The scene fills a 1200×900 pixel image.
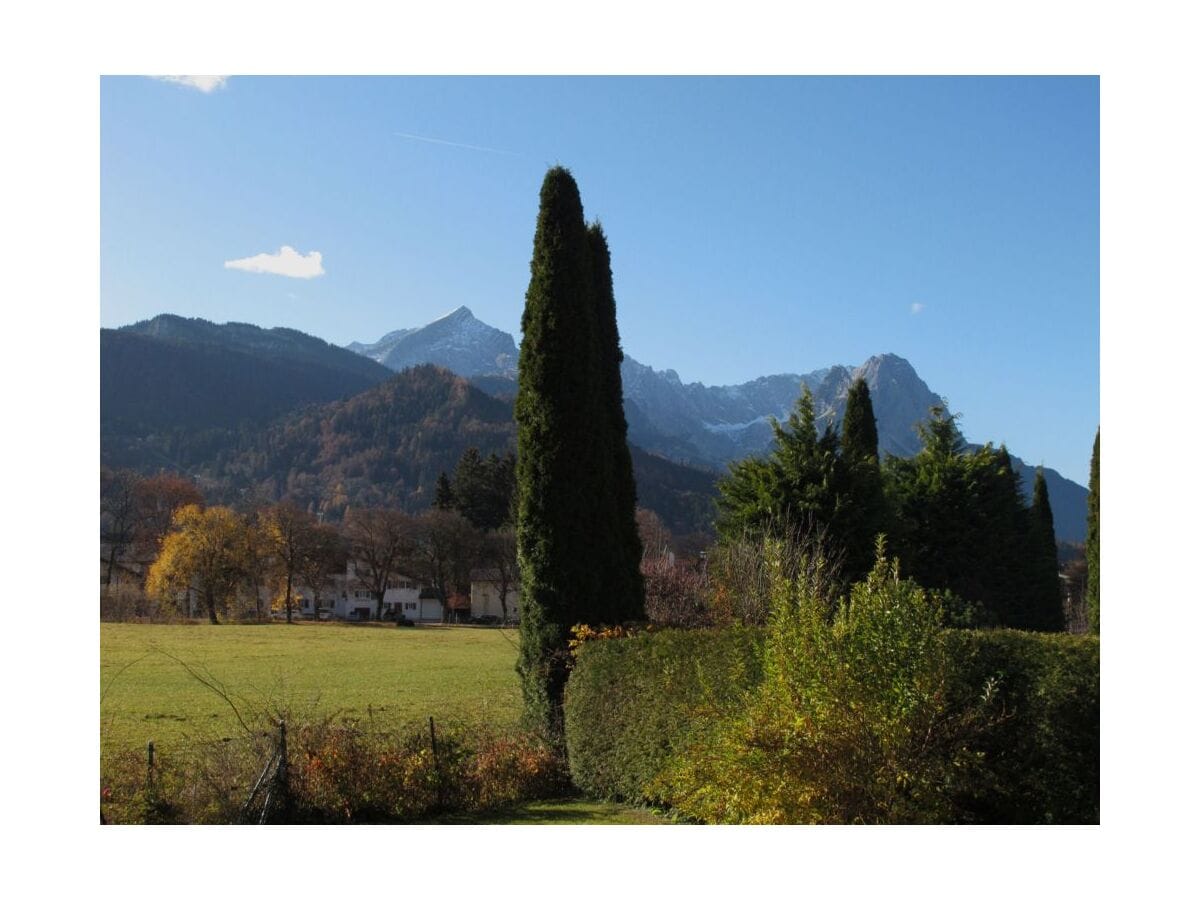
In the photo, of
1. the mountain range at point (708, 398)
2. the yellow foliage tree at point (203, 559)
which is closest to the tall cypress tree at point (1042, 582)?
the mountain range at point (708, 398)

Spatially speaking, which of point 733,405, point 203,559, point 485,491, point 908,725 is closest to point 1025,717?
point 908,725

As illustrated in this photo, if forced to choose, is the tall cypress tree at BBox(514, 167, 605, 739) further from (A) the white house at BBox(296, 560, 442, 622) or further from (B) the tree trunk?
(A) the white house at BBox(296, 560, 442, 622)

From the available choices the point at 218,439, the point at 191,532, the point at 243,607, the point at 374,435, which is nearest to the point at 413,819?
the point at 191,532

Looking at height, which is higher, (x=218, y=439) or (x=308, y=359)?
(x=308, y=359)

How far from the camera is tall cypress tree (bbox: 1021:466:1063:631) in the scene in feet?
79.1

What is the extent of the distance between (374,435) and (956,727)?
7152 centimetres

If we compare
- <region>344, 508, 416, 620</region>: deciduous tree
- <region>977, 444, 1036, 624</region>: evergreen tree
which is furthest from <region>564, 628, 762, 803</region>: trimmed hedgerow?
<region>344, 508, 416, 620</region>: deciduous tree

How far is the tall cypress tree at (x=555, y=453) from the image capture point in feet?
37.0

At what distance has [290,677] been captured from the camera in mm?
23297

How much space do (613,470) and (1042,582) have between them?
1662cm

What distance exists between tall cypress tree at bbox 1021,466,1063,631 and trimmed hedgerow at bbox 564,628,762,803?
17.2m
